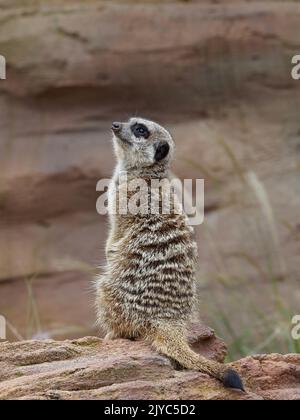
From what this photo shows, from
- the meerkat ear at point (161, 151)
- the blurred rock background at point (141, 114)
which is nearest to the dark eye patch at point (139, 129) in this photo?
the meerkat ear at point (161, 151)

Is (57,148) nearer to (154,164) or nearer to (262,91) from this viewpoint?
(262,91)

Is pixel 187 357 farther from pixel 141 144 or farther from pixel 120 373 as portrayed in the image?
pixel 141 144

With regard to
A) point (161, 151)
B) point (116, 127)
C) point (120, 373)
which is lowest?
point (120, 373)

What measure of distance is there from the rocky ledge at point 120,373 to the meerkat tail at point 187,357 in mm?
31

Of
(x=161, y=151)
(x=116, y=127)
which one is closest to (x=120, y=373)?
(x=161, y=151)

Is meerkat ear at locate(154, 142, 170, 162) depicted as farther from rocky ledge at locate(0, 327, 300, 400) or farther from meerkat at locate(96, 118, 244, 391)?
rocky ledge at locate(0, 327, 300, 400)

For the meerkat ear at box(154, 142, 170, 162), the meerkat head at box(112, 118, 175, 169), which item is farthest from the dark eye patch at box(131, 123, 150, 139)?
the meerkat ear at box(154, 142, 170, 162)

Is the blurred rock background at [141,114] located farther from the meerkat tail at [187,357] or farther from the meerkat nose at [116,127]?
the meerkat tail at [187,357]

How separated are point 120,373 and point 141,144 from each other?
1327mm

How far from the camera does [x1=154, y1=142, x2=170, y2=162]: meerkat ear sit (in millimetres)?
3844

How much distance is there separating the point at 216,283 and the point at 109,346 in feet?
10.4

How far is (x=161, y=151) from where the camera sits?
3885mm

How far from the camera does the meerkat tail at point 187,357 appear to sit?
282 cm

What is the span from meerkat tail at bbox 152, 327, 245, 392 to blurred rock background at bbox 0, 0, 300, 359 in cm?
306
